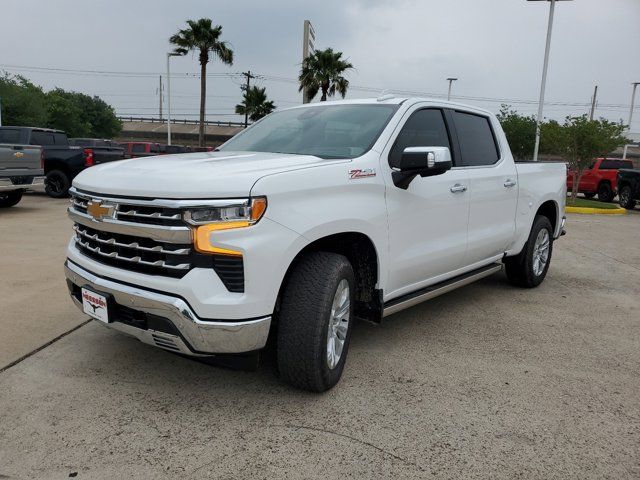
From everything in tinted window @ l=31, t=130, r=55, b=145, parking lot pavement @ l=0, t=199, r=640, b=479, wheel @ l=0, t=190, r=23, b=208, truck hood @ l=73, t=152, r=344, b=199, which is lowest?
parking lot pavement @ l=0, t=199, r=640, b=479

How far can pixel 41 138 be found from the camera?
1309cm

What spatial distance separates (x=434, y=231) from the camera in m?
3.84

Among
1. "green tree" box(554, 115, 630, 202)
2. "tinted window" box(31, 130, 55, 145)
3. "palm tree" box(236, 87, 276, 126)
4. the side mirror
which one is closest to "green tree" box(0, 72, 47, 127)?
"palm tree" box(236, 87, 276, 126)

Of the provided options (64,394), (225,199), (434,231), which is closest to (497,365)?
(434,231)

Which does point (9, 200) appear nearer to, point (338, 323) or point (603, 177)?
point (338, 323)

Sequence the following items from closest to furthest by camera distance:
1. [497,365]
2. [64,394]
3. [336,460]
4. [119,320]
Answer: [336,460], [119,320], [64,394], [497,365]

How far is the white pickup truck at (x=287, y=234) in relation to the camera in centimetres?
255

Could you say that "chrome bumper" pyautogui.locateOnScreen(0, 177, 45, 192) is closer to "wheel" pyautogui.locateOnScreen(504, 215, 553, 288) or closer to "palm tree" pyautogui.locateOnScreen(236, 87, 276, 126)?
"wheel" pyautogui.locateOnScreen(504, 215, 553, 288)

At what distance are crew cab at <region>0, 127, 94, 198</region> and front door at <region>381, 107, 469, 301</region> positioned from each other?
11.3m

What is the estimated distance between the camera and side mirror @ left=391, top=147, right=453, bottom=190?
319cm

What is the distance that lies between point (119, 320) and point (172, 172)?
0.86 m

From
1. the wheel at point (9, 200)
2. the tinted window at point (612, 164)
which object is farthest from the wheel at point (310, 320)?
the tinted window at point (612, 164)

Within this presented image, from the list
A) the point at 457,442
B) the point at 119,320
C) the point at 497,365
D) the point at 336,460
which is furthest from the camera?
the point at 497,365

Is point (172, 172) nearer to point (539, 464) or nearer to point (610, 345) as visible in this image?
point (539, 464)
